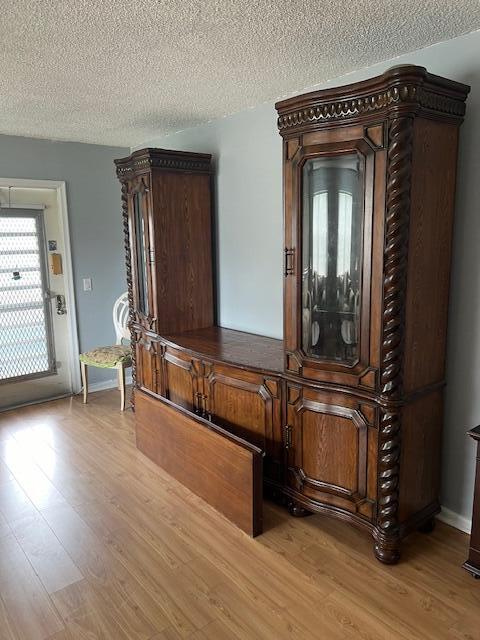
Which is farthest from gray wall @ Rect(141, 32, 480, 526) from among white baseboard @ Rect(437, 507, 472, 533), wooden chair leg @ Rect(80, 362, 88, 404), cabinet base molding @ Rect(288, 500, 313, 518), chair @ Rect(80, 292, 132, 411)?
wooden chair leg @ Rect(80, 362, 88, 404)

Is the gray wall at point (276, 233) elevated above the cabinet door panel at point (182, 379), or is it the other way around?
the gray wall at point (276, 233)

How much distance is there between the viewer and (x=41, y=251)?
14.1ft

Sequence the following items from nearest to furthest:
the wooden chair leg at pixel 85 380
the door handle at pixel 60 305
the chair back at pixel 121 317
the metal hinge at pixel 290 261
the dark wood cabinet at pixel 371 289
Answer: the dark wood cabinet at pixel 371 289 < the metal hinge at pixel 290 261 < the wooden chair leg at pixel 85 380 < the door handle at pixel 60 305 < the chair back at pixel 121 317

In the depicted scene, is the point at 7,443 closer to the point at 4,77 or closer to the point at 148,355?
the point at 148,355

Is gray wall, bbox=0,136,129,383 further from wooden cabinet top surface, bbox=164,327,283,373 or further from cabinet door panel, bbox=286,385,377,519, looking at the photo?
cabinet door panel, bbox=286,385,377,519

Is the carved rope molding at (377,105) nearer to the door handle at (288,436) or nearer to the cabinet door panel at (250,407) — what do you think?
the cabinet door panel at (250,407)

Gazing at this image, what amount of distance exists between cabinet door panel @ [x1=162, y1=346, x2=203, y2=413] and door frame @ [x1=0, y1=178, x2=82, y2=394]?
1.53 m

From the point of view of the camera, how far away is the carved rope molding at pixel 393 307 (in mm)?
1871

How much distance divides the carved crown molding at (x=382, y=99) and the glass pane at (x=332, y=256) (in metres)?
0.18

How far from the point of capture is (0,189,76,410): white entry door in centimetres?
412

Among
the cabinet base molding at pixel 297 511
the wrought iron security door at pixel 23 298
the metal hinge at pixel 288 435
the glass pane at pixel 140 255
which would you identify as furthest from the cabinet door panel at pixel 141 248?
the cabinet base molding at pixel 297 511

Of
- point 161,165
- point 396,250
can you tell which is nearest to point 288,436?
point 396,250

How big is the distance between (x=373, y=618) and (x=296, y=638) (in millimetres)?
322

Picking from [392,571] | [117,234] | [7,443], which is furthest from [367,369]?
[117,234]
